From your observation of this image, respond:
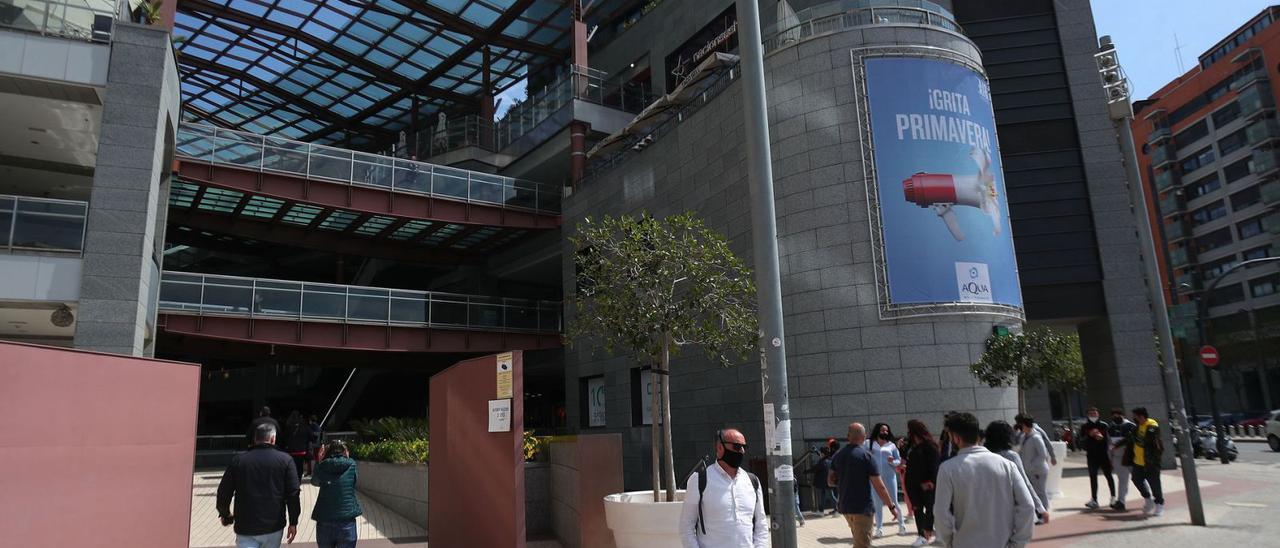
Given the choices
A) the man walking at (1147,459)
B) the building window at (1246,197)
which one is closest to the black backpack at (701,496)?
the man walking at (1147,459)

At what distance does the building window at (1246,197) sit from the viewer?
2446 inches

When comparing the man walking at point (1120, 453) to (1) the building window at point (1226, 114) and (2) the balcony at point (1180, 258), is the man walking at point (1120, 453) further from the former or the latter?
(2) the balcony at point (1180, 258)

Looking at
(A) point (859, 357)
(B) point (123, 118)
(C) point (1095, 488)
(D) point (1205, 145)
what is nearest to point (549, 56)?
(B) point (123, 118)

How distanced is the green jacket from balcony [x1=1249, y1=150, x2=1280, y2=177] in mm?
72565

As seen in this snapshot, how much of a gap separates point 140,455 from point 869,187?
15.5 metres

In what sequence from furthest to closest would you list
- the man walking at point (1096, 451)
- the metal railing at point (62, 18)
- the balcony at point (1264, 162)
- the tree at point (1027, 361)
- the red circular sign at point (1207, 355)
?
the balcony at point (1264, 162), the red circular sign at point (1207, 355), the tree at point (1027, 361), the metal railing at point (62, 18), the man walking at point (1096, 451)

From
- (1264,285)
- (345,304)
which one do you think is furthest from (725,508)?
(1264,285)

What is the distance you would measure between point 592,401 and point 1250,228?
206 feet

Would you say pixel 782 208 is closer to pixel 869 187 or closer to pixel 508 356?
pixel 869 187

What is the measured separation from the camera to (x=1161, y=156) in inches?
2837

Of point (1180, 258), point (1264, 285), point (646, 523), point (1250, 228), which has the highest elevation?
point (1250, 228)

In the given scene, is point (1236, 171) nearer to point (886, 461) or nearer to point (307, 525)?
point (886, 461)

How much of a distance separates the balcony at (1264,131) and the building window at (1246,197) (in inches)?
149

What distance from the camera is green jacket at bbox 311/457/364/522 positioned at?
7898 mm
